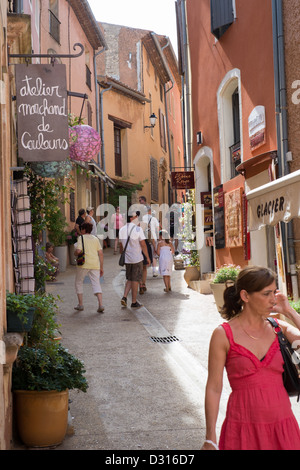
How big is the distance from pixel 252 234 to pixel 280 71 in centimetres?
305

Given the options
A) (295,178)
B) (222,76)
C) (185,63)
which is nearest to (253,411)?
(295,178)

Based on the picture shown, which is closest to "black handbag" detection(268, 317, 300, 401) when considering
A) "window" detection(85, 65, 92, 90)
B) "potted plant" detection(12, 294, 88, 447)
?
"potted plant" detection(12, 294, 88, 447)

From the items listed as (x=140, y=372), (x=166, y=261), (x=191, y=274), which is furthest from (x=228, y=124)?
(x=140, y=372)

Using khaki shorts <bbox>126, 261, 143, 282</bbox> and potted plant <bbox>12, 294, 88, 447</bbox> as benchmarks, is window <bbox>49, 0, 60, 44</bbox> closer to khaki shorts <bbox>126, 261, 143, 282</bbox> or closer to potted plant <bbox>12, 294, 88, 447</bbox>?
khaki shorts <bbox>126, 261, 143, 282</bbox>

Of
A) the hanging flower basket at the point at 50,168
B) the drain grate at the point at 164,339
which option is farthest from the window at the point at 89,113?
the hanging flower basket at the point at 50,168

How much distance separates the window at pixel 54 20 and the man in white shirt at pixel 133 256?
Answer: 9603mm

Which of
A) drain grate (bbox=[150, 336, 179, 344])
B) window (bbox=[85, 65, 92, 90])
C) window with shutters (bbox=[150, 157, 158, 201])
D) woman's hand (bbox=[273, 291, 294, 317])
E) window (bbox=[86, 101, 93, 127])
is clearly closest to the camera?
woman's hand (bbox=[273, 291, 294, 317])

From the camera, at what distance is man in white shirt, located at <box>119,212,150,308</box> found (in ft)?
36.0

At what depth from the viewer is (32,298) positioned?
199 inches

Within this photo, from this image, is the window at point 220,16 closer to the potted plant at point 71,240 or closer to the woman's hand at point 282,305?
the potted plant at point 71,240

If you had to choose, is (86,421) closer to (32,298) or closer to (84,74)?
(32,298)

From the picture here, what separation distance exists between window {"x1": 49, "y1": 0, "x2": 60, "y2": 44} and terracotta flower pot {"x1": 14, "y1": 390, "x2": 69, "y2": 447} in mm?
15823

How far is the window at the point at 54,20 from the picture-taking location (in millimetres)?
18592

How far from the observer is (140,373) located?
6.64 meters
